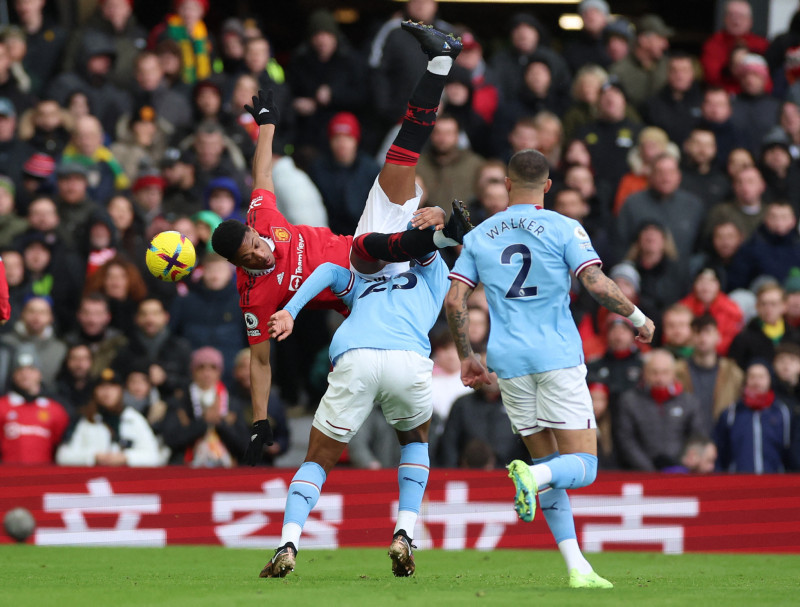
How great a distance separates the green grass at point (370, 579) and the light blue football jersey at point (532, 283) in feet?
4.22

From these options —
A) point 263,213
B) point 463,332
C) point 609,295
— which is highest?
point 263,213

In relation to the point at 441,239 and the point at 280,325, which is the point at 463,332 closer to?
the point at 441,239

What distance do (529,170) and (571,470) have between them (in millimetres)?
1686

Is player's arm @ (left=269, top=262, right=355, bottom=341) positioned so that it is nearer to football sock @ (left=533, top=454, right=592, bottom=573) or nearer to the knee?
football sock @ (left=533, top=454, right=592, bottom=573)

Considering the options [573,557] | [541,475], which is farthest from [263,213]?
[573,557]

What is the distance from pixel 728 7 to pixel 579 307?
5.11 m

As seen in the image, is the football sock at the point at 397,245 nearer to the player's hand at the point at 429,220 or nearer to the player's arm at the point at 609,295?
the player's hand at the point at 429,220

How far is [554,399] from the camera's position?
7.25 meters

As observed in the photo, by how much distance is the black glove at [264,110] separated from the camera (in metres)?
9.12

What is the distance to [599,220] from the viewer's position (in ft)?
44.7

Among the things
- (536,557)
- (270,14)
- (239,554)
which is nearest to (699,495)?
(536,557)

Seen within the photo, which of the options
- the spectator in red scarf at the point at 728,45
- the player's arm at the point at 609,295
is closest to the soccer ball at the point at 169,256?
the player's arm at the point at 609,295

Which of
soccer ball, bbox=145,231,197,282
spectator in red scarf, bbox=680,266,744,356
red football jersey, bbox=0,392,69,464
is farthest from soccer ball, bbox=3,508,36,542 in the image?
spectator in red scarf, bbox=680,266,744,356

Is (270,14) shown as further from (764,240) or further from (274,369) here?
(764,240)
